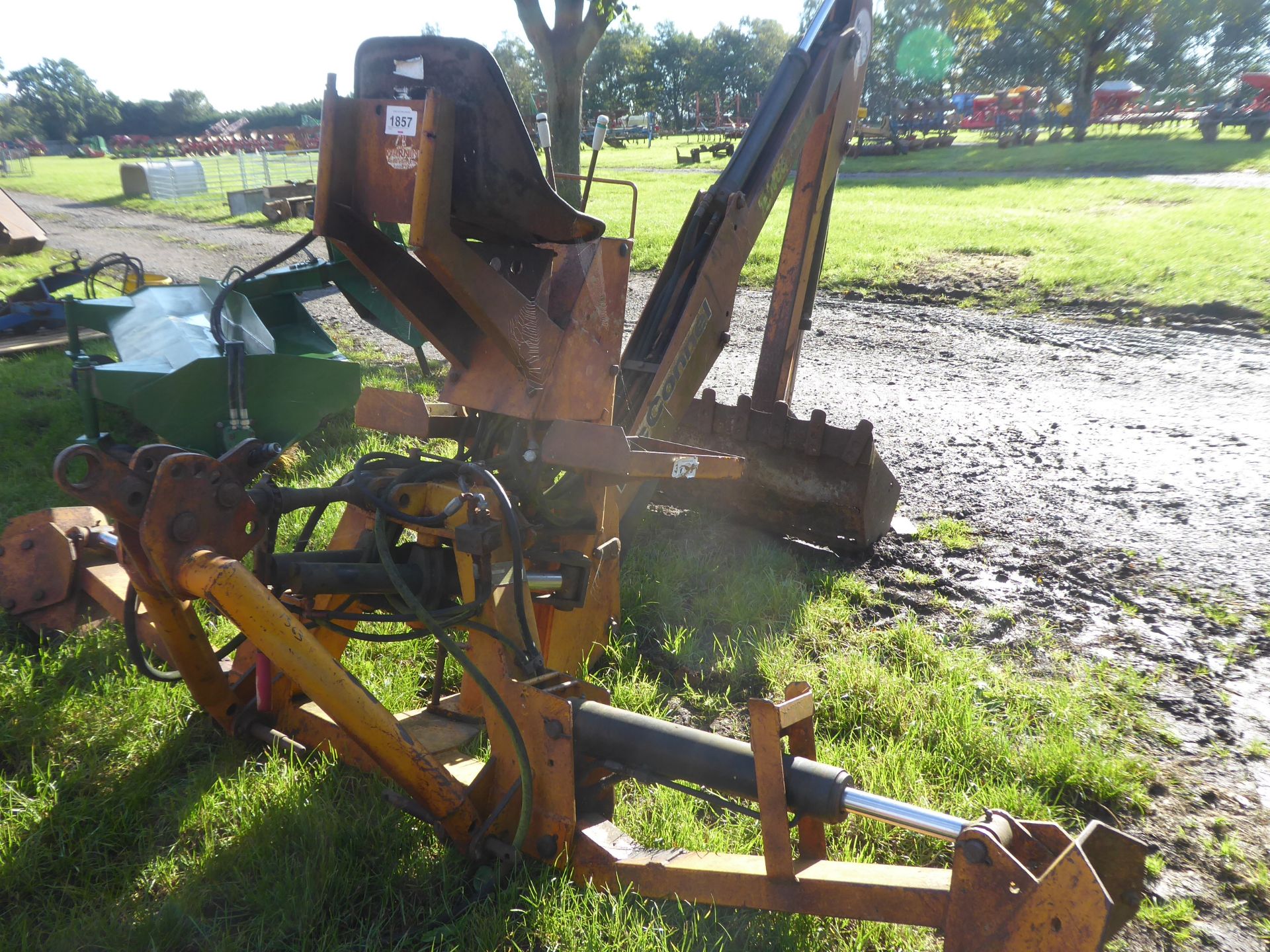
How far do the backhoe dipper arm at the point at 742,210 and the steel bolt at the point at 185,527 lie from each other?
65.0 inches

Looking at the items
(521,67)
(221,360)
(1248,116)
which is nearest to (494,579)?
(221,360)

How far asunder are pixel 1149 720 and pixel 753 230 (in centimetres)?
231

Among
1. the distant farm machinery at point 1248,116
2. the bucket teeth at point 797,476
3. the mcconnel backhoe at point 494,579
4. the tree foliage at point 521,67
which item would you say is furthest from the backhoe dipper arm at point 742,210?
the tree foliage at point 521,67

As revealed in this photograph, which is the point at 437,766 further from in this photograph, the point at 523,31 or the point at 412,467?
the point at 523,31

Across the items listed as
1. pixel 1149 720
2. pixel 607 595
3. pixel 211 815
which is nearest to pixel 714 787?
pixel 607 595

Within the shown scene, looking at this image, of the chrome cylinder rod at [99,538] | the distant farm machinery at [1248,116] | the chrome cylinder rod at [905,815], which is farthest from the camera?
the distant farm machinery at [1248,116]

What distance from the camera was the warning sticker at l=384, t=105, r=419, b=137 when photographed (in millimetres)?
2195

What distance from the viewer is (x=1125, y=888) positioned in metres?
1.82

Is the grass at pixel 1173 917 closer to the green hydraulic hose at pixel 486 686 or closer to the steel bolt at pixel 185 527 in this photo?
the green hydraulic hose at pixel 486 686

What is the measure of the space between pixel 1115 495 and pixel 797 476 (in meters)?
1.86

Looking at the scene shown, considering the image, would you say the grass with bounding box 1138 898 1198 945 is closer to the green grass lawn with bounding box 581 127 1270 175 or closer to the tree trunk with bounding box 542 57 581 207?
the tree trunk with bounding box 542 57 581 207

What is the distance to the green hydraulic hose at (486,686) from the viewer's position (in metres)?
2.21

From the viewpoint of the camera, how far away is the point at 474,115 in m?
2.26

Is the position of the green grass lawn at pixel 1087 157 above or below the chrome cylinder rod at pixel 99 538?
above
